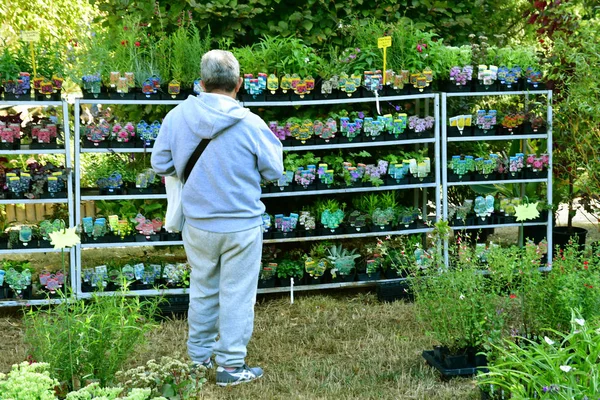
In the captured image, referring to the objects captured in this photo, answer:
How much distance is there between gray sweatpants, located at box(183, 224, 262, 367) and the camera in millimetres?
4586

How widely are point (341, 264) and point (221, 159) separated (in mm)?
2346

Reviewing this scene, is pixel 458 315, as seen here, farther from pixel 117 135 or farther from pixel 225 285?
pixel 117 135

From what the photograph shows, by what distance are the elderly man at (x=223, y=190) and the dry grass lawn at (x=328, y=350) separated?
1.26 ft

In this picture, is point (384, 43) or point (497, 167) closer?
point (384, 43)

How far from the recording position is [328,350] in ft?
17.9

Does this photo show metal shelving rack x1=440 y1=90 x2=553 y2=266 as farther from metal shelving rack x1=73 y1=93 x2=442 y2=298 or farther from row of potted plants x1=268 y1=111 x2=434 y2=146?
row of potted plants x1=268 y1=111 x2=434 y2=146

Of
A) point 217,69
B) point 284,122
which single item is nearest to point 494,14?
point 284,122

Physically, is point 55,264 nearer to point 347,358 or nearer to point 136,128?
point 136,128

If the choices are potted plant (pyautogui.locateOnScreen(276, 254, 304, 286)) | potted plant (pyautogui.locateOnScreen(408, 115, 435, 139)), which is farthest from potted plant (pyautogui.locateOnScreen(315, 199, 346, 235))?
potted plant (pyautogui.locateOnScreen(408, 115, 435, 139))

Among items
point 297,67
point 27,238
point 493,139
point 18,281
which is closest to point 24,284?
point 18,281

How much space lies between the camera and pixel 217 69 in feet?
14.7

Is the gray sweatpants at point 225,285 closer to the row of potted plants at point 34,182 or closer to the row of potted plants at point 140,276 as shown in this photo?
the row of potted plants at point 140,276

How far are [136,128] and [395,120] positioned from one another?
200cm

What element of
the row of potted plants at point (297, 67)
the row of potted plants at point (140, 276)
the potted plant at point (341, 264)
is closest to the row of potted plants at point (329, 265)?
the potted plant at point (341, 264)
